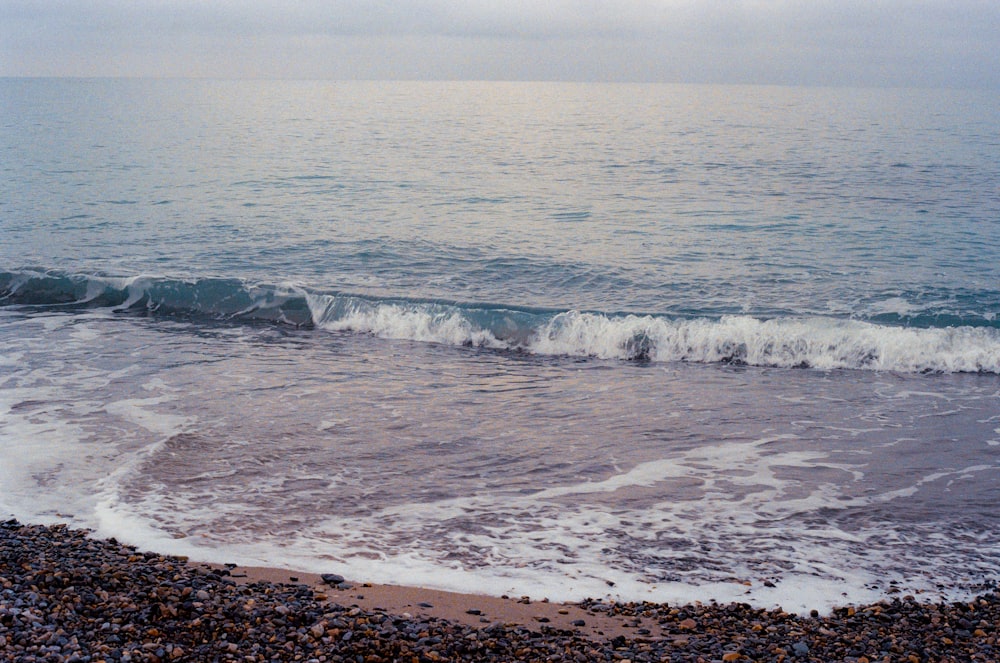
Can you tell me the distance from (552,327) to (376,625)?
32.3ft

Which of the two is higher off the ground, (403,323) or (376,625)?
(403,323)

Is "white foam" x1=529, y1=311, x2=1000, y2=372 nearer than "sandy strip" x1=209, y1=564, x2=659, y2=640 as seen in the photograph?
No

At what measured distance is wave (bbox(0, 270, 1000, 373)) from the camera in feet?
44.3

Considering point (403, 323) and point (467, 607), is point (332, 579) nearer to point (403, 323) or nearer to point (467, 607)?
point (467, 607)

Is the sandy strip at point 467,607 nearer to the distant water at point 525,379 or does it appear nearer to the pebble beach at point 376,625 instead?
the pebble beach at point 376,625

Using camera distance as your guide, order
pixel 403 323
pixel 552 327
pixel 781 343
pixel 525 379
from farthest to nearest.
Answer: pixel 403 323
pixel 552 327
pixel 781 343
pixel 525 379

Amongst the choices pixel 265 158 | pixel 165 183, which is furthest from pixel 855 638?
pixel 265 158

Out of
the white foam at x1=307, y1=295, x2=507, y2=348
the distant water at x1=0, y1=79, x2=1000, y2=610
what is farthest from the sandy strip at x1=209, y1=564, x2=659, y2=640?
the white foam at x1=307, y1=295, x2=507, y2=348

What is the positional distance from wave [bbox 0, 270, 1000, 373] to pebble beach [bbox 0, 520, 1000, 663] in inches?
307

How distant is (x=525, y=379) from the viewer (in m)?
12.5

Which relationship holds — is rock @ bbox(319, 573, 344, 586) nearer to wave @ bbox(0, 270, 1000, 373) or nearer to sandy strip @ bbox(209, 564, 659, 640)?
sandy strip @ bbox(209, 564, 659, 640)

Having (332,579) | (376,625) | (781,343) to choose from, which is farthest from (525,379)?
(376,625)

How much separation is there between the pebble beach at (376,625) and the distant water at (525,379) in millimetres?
410

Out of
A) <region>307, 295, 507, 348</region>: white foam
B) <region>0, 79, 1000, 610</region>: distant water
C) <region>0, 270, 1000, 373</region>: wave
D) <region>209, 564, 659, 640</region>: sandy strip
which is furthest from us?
<region>307, 295, 507, 348</region>: white foam
